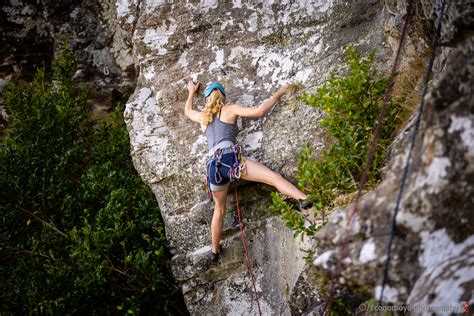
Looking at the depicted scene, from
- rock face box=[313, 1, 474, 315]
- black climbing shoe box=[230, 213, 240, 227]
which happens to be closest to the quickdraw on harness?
black climbing shoe box=[230, 213, 240, 227]

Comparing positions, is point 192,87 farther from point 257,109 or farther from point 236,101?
point 257,109

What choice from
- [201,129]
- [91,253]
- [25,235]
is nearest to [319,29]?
[201,129]

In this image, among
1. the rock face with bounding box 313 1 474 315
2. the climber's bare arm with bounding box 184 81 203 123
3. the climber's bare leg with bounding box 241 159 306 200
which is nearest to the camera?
the rock face with bounding box 313 1 474 315

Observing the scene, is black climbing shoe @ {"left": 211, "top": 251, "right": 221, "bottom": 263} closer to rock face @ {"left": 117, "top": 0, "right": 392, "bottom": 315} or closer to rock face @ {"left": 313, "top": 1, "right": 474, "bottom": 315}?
rock face @ {"left": 117, "top": 0, "right": 392, "bottom": 315}

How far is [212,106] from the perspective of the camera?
6977mm

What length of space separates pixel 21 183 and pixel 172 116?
10.8 ft

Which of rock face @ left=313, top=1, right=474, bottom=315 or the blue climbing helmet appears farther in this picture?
the blue climbing helmet

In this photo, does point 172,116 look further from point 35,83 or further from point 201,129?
point 35,83

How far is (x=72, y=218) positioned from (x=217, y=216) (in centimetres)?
349

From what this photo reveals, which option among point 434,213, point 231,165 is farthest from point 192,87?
point 434,213

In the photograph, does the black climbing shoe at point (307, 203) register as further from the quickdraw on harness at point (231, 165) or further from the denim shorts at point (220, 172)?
the denim shorts at point (220, 172)

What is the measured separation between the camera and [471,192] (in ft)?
12.9

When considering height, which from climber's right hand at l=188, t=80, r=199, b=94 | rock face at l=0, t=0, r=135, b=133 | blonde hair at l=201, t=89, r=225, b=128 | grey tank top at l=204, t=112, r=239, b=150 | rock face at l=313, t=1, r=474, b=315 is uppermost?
rock face at l=0, t=0, r=135, b=133

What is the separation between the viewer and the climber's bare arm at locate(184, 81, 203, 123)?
7.29 m
